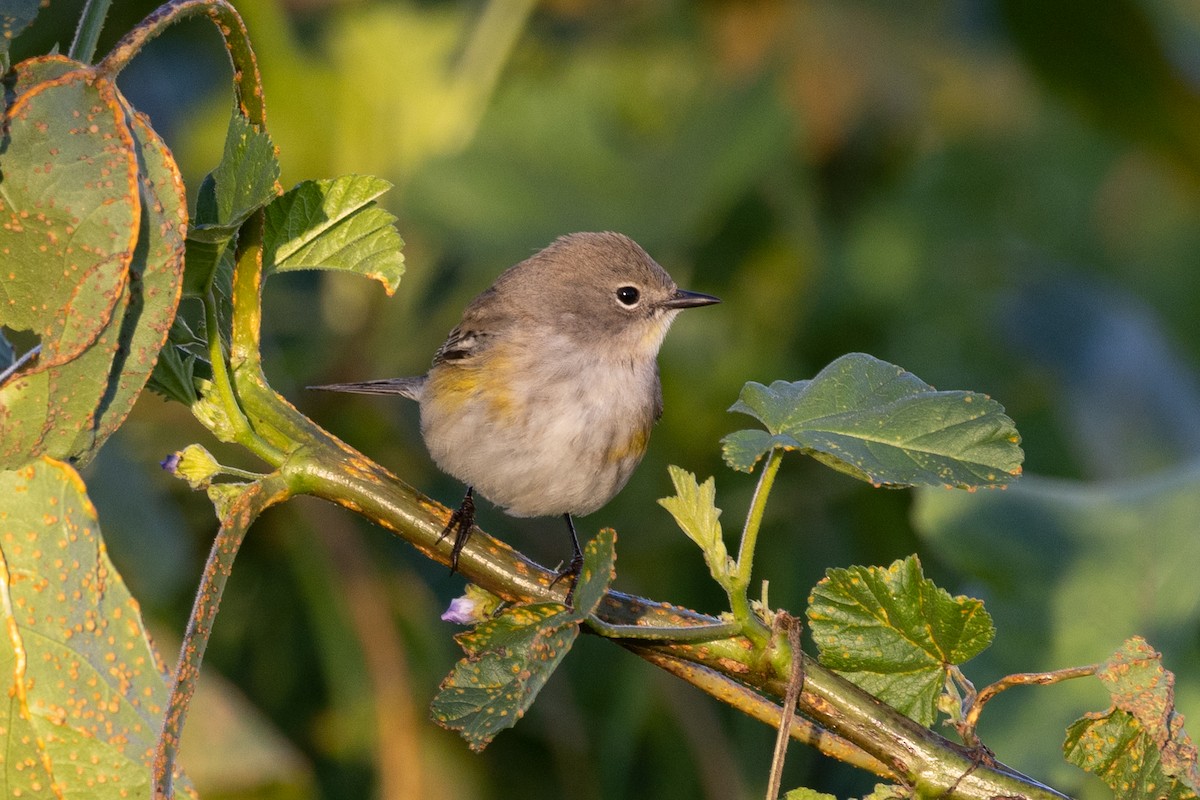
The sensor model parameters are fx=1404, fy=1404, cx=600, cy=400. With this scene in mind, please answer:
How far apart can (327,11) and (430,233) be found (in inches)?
54.3

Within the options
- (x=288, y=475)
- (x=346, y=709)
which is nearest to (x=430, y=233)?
(x=346, y=709)

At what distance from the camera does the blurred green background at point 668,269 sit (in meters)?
4.25

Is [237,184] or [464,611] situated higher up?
[237,184]

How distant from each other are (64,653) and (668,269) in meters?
3.39

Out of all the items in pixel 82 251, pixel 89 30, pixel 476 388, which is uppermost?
pixel 89 30

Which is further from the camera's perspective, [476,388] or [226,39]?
[476,388]

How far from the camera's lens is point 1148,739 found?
1.63 metres

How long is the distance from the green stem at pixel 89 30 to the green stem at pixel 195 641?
520 millimetres

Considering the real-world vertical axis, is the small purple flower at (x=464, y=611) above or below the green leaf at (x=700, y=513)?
below

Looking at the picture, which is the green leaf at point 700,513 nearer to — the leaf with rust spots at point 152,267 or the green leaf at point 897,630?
the green leaf at point 897,630

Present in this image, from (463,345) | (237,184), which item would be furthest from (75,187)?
(463,345)

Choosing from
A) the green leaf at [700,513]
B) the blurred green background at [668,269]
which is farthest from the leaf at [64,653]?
the blurred green background at [668,269]

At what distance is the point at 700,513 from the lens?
1655 mm

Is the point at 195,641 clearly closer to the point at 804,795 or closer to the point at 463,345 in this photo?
the point at 804,795
